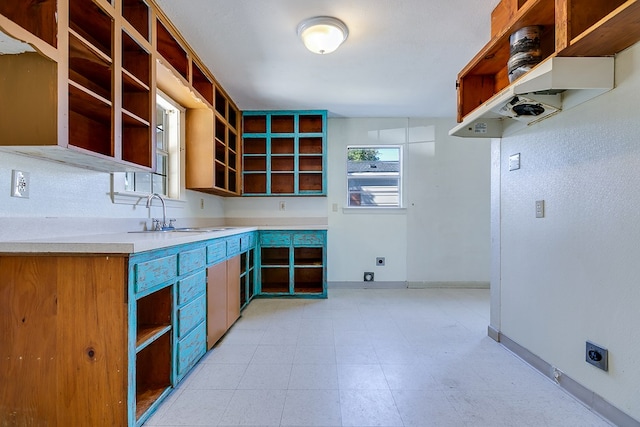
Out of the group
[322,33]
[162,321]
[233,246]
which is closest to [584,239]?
[322,33]

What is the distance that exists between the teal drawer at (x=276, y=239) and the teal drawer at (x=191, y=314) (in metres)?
1.60

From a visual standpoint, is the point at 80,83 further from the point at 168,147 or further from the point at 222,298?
the point at 222,298

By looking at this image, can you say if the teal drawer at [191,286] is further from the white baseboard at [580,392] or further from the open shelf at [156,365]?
the white baseboard at [580,392]

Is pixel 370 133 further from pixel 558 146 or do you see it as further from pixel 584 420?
pixel 584 420

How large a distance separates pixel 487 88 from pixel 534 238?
1186 millimetres

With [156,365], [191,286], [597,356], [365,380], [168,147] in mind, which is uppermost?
[168,147]

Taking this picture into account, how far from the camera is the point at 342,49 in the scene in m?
2.45

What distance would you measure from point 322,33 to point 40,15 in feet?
5.08

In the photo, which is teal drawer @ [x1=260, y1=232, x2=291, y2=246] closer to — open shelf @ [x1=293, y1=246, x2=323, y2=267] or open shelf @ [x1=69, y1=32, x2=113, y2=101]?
open shelf @ [x1=293, y1=246, x2=323, y2=267]

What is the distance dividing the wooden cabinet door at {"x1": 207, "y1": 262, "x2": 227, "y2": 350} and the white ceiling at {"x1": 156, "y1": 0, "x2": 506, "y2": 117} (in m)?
1.77

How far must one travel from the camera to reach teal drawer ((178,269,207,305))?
1774 millimetres

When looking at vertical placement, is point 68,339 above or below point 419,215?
below

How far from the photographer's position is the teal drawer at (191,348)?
178cm

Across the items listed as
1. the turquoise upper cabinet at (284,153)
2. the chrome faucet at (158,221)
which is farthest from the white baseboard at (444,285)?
the chrome faucet at (158,221)
